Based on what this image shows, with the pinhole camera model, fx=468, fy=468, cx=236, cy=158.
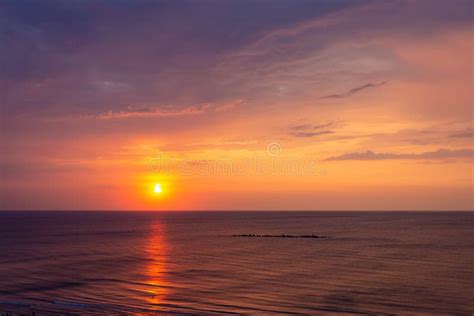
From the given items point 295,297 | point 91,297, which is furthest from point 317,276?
point 91,297

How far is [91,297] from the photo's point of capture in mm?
42156

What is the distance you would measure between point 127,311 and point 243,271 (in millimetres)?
25126

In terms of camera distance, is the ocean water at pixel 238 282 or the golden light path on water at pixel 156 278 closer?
the ocean water at pixel 238 282

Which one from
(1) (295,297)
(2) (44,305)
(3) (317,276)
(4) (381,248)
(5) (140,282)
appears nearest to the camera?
(2) (44,305)

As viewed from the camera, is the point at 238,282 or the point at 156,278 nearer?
the point at 238,282

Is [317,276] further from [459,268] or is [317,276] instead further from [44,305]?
[44,305]

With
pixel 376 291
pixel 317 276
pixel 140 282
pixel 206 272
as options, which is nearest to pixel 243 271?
pixel 206 272

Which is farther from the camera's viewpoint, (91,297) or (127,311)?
(91,297)

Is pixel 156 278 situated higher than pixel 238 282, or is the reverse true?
pixel 238 282

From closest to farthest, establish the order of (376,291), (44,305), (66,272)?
1. (44,305)
2. (376,291)
3. (66,272)

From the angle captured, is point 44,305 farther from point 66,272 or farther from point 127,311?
point 66,272

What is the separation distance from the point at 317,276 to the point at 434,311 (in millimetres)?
18559

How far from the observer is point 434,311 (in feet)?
123

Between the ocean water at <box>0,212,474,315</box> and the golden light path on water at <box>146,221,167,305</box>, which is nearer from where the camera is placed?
the ocean water at <box>0,212,474,315</box>
